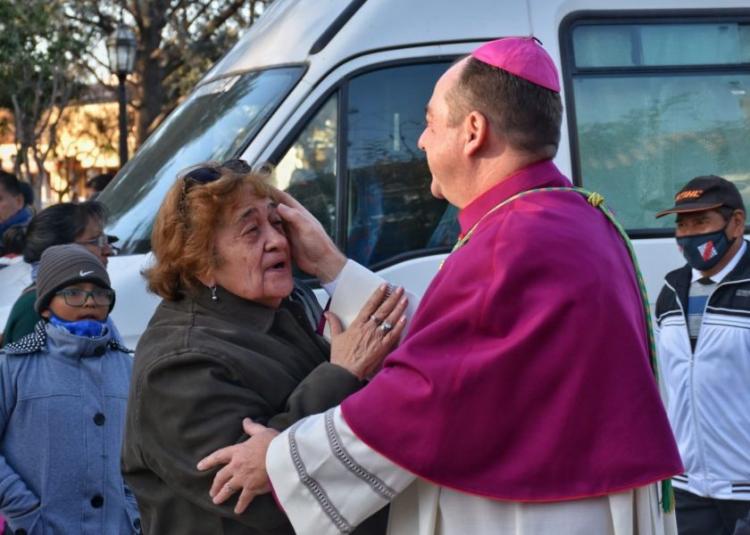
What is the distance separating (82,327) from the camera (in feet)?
15.1

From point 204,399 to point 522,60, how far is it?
104cm

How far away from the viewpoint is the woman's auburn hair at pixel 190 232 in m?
3.05

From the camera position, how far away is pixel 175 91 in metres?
26.8

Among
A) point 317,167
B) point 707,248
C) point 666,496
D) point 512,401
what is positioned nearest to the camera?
point 512,401

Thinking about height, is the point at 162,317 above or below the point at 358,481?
above

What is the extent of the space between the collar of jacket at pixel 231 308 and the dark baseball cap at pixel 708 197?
9.59 feet

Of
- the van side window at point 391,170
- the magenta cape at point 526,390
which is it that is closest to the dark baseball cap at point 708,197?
the van side window at point 391,170

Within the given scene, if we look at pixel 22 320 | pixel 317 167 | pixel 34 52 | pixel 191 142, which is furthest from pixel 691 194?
pixel 34 52

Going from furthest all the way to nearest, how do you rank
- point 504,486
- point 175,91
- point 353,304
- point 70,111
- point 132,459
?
point 70,111
point 175,91
point 353,304
point 132,459
point 504,486

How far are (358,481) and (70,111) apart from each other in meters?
29.9

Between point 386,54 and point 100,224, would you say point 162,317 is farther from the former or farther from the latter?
point 386,54

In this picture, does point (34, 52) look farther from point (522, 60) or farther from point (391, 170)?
point (522, 60)

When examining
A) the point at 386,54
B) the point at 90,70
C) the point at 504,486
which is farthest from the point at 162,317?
the point at 90,70

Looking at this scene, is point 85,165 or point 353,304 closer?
point 353,304
